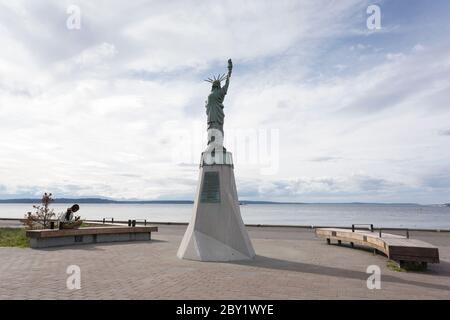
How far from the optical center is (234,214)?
42.2 ft

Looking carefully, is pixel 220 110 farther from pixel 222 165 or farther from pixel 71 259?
pixel 71 259

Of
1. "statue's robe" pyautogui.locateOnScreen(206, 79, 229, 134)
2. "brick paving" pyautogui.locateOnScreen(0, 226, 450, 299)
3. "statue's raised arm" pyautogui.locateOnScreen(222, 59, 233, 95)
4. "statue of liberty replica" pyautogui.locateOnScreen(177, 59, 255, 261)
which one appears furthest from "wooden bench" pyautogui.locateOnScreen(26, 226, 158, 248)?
"statue's raised arm" pyautogui.locateOnScreen(222, 59, 233, 95)

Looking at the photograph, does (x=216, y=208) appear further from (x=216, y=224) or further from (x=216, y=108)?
(x=216, y=108)

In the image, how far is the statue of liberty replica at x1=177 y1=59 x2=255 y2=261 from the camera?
1239 cm

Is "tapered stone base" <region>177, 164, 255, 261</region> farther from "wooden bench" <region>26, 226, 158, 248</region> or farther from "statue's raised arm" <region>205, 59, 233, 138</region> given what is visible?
"wooden bench" <region>26, 226, 158, 248</region>

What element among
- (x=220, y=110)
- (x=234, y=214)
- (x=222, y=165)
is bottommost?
(x=234, y=214)

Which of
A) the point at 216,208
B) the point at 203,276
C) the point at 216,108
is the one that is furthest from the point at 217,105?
the point at 203,276

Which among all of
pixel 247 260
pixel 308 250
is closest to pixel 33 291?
pixel 247 260

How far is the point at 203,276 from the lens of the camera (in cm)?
927

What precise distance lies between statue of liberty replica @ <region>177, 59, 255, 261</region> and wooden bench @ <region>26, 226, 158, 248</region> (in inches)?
210

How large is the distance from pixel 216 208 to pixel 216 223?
520 millimetres

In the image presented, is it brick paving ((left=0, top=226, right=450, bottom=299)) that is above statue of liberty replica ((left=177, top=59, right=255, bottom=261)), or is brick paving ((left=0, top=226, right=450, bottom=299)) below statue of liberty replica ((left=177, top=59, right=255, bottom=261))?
below
